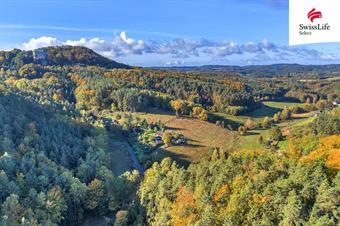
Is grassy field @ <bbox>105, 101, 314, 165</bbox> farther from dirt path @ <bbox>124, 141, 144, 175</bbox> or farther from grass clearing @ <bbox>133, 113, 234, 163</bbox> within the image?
dirt path @ <bbox>124, 141, 144, 175</bbox>

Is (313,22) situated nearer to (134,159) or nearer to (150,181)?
(150,181)

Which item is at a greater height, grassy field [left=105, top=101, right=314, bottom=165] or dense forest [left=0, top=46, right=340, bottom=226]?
dense forest [left=0, top=46, right=340, bottom=226]

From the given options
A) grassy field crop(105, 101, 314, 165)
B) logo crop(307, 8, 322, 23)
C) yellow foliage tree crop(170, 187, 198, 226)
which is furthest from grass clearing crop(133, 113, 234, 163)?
logo crop(307, 8, 322, 23)

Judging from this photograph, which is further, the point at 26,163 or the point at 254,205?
the point at 26,163

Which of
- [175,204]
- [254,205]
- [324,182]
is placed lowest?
[175,204]

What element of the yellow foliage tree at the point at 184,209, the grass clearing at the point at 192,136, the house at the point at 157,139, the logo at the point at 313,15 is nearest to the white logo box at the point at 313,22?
the logo at the point at 313,15

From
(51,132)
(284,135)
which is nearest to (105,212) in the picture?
(51,132)

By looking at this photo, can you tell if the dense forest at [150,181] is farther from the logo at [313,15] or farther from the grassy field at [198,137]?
the logo at [313,15]

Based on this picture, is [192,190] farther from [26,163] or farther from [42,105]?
[42,105]

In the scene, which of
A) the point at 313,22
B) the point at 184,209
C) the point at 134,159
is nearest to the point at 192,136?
the point at 134,159
